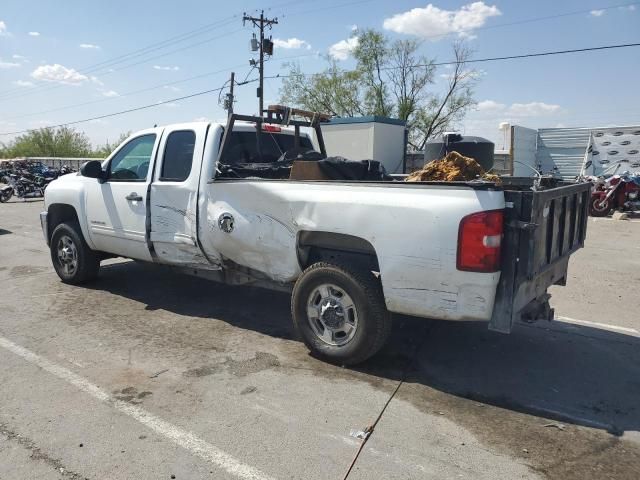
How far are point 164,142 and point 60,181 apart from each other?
2.14 meters

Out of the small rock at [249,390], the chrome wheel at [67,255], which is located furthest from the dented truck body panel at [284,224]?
the small rock at [249,390]

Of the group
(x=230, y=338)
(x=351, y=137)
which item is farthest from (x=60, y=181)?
(x=351, y=137)

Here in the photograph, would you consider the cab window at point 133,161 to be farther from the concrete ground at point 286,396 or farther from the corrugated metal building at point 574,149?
the corrugated metal building at point 574,149

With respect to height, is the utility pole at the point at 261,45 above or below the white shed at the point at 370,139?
above

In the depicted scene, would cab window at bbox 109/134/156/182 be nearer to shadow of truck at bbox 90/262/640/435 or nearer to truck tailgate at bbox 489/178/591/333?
shadow of truck at bbox 90/262/640/435

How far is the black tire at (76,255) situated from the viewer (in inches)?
256

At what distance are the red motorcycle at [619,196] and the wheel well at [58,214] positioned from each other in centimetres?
1496

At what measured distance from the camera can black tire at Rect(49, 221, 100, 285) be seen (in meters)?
6.49

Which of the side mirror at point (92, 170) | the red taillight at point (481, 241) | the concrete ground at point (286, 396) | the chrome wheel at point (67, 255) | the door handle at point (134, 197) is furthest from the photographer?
the chrome wheel at point (67, 255)

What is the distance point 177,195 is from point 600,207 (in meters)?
14.7

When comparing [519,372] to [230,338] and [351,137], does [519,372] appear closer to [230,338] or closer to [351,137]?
[230,338]

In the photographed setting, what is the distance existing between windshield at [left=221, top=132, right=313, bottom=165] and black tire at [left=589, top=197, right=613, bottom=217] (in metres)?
13.0

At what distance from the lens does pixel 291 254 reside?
14.5ft

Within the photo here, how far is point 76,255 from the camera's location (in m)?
6.58
